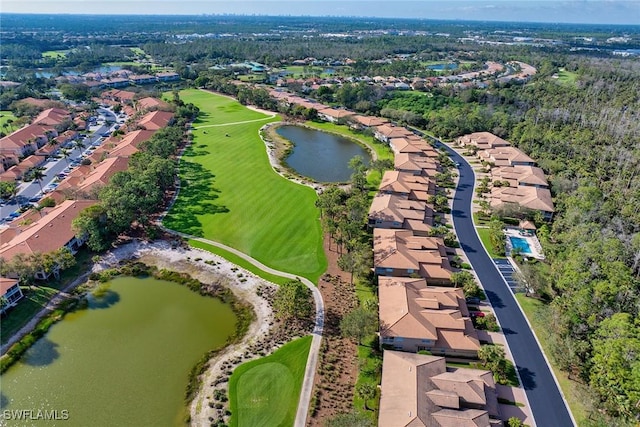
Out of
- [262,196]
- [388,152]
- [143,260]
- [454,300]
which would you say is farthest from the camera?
[388,152]

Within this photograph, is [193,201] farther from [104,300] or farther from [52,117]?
[52,117]

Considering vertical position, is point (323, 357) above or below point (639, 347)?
below

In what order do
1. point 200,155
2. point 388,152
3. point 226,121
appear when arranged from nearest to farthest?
point 200,155, point 388,152, point 226,121

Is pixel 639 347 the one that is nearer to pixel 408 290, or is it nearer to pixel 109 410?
pixel 408 290

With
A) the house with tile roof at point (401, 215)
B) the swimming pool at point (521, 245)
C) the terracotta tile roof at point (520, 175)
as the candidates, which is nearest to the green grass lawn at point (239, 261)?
the house with tile roof at point (401, 215)

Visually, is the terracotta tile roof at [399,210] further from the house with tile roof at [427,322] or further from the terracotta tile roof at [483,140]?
the terracotta tile roof at [483,140]

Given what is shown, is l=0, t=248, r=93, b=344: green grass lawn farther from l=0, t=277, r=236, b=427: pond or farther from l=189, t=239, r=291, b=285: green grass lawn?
l=189, t=239, r=291, b=285: green grass lawn

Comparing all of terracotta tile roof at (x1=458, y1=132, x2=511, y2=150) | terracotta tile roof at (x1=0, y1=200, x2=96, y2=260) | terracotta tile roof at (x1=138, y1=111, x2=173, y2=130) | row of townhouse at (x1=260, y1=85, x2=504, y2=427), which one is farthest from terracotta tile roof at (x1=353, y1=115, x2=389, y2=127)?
terracotta tile roof at (x1=0, y1=200, x2=96, y2=260)

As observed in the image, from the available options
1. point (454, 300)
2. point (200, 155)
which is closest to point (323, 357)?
point (454, 300)
